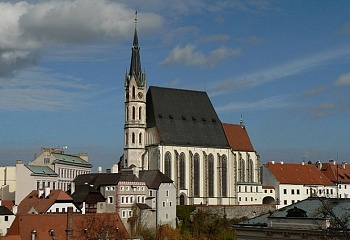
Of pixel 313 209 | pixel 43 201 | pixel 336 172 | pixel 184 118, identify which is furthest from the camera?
pixel 336 172

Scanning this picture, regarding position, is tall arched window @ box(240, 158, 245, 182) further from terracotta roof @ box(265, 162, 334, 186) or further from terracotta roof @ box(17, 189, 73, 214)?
terracotta roof @ box(17, 189, 73, 214)

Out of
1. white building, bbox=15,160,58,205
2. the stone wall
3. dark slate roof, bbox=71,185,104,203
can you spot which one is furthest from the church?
dark slate roof, bbox=71,185,104,203

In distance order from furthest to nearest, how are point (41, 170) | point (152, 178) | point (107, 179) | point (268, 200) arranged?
point (268, 200), point (41, 170), point (152, 178), point (107, 179)

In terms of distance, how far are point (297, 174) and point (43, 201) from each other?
193 ft

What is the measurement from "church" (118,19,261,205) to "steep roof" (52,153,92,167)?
937 centimetres

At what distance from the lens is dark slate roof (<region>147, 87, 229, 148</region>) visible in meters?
114

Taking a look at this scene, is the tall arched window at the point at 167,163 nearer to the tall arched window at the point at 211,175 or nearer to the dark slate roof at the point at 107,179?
the tall arched window at the point at 211,175

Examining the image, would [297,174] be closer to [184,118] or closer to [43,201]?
[184,118]

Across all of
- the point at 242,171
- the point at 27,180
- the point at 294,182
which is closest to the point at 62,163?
the point at 27,180

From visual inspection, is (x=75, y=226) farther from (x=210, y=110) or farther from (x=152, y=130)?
(x=210, y=110)

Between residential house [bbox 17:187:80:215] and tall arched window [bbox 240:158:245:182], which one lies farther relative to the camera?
tall arched window [bbox 240:158:245:182]

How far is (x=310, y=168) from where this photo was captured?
429 ft

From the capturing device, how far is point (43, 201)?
278 ft

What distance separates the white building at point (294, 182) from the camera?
12306 cm
